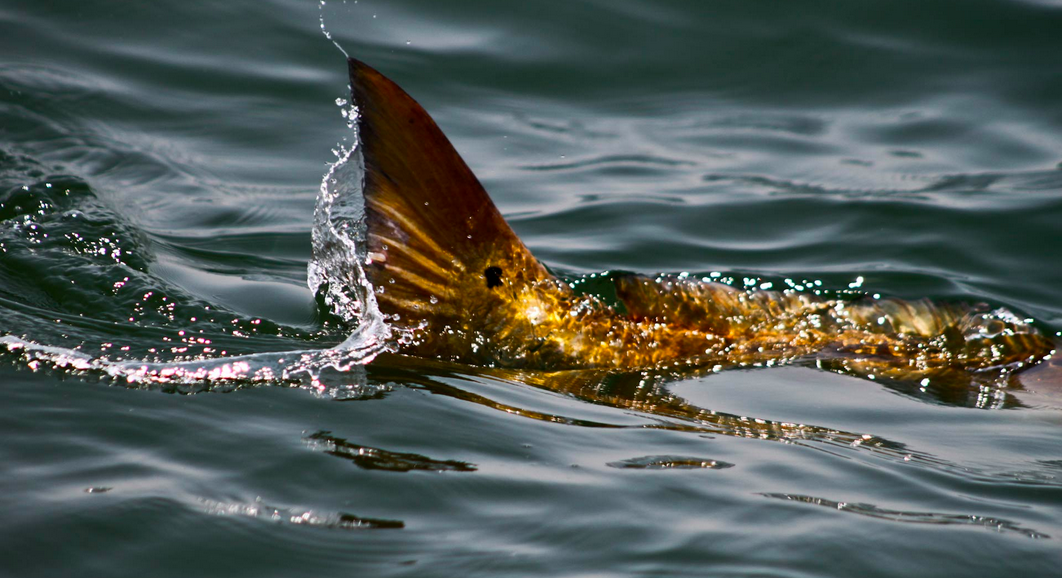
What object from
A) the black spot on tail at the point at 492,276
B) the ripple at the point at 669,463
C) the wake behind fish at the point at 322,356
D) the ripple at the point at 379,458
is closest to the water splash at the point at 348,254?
the wake behind fish at the point at 322,356

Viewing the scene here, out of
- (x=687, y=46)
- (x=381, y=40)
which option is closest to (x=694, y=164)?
(x=687, y=46)

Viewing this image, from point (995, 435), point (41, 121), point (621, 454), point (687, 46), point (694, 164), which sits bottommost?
point (621, 454)

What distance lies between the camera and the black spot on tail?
3021 mm

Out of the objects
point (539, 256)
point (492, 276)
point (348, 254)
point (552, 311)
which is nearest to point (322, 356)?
point (348, 254)

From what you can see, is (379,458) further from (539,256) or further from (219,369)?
(539,256)

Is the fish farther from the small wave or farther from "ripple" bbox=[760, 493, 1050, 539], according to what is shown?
"ripple" bbox=[760, 493, 1050, 539]

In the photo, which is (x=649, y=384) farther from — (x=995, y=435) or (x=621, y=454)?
(x=995, y=435)

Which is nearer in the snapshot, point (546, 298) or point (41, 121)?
point (546, 298)

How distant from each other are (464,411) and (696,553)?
868mm

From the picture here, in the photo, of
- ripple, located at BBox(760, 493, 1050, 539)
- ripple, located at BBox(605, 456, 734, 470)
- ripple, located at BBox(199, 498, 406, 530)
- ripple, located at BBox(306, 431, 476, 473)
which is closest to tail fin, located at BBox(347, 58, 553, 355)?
ripple, located at BBox(306, 431, 476, 473)

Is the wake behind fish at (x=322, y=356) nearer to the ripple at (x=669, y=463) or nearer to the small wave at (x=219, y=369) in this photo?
the small wave at (x=219, y=369)

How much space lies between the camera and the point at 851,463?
2.57 metres

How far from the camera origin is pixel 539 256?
5238mm

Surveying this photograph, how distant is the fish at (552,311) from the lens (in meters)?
2.76
